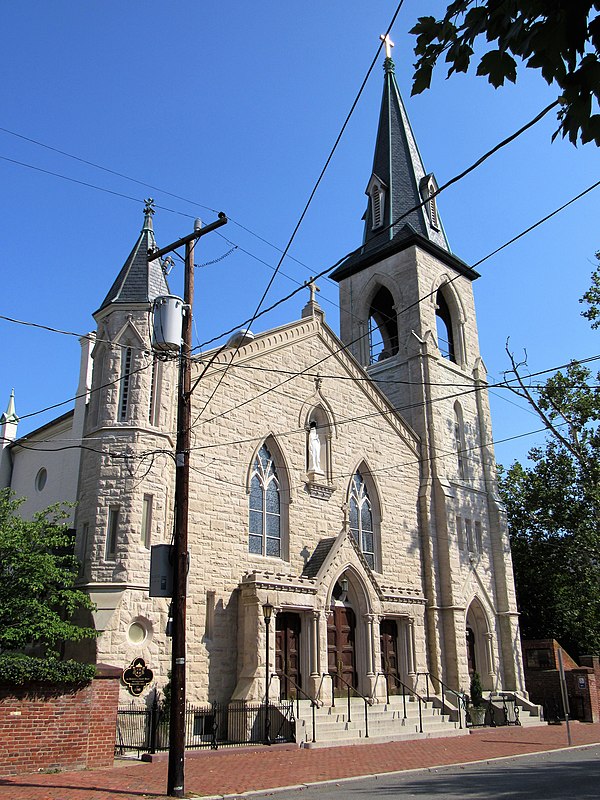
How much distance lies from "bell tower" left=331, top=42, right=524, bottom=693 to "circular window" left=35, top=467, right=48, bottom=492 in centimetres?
1129

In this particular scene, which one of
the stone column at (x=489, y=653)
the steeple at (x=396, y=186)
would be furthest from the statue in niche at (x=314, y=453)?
the steeple at (x=396, y=186)

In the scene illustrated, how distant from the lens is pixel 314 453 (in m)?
23.2

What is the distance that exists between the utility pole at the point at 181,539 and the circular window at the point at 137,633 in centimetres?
529

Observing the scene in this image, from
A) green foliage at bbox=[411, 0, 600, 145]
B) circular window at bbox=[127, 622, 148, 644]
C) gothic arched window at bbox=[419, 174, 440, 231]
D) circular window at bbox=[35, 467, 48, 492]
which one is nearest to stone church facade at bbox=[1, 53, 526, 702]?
circular window at bbox=[127, 622, 148, 644]

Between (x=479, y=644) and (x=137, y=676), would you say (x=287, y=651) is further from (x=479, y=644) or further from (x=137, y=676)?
(x=479, y=644)

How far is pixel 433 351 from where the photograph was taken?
Result: 98.0 feet

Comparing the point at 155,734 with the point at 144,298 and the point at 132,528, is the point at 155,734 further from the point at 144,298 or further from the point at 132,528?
the point at 144,298

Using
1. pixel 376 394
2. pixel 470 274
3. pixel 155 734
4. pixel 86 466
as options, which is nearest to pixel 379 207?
pixel 470 274

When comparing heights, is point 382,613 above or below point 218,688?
above

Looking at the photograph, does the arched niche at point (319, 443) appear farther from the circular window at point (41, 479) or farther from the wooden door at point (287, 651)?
the circular window at point (41, 479)

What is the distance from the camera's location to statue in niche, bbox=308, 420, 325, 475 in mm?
22922

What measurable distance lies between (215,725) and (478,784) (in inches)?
244

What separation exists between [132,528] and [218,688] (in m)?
4.69

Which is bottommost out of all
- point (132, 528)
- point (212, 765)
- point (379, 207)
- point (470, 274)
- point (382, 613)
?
point (212, 765)
